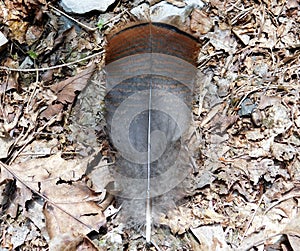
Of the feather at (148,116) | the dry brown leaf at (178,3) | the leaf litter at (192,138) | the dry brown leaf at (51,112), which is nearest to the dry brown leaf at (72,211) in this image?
the leaf litter at (192,138)

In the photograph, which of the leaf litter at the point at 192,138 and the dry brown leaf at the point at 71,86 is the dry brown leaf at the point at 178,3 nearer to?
the leaf litter at the point at 192,138

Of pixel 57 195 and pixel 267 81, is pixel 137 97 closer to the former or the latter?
pixel 57 195

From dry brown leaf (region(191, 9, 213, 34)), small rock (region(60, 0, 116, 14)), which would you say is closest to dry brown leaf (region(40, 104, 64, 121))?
small rock (region(60, 0, 116, 14))

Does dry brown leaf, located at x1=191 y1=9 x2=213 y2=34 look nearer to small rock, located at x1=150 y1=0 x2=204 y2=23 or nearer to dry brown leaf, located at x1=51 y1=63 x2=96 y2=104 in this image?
small rock, located at x1=150 y1=0 x2=204 y2=23

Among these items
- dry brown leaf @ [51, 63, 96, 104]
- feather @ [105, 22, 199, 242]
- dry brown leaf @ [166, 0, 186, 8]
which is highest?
dry brown leaf @ [166, 0, 186, 8]

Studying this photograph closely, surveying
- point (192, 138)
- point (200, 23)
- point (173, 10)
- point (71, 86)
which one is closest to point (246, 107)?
point (192, 138)

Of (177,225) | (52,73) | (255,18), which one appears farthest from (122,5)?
(177,225)
